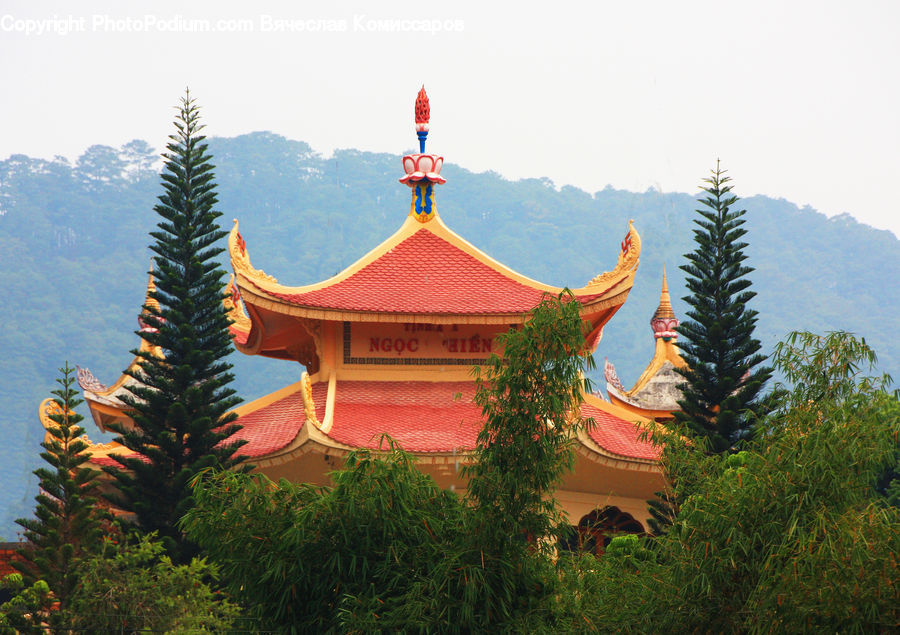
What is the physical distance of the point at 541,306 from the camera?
9844mm

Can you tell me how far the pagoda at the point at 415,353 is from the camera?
51.8 feet

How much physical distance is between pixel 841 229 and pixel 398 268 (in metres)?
75.4

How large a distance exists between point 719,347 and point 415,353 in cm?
408

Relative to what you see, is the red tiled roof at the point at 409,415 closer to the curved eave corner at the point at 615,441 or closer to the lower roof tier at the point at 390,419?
the lower roof tier at the point at 390,419

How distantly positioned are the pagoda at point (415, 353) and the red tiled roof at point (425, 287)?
21mm

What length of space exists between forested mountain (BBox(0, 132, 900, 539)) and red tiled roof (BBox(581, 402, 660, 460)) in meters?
54.5

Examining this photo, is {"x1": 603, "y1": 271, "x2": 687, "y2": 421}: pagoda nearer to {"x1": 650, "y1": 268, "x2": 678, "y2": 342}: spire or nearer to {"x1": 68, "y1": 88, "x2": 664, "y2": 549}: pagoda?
{"x1": 650, "y1": 268, "x2": 678, "y2": 342}: spire

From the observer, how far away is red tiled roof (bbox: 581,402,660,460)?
15984 millimetres

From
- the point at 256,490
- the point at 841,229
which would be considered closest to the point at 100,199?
the point at 841,229

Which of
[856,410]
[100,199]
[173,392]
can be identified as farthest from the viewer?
[100,199]

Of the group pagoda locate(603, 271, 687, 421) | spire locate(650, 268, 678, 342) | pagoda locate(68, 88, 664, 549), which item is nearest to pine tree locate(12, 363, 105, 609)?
pagoda locate(68, 88, 664, 549)

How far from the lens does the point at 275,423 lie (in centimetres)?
1684

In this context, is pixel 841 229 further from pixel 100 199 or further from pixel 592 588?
pixel 592 588

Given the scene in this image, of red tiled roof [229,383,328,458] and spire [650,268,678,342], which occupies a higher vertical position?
spire [650,268,678,342]
